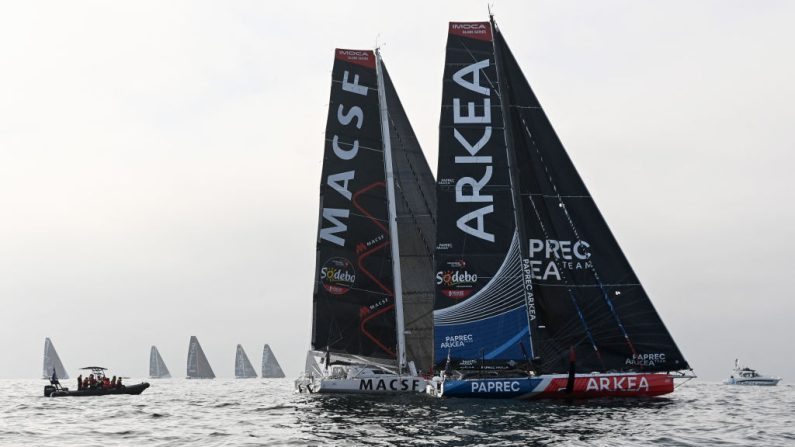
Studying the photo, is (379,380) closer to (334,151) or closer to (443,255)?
(443,255)

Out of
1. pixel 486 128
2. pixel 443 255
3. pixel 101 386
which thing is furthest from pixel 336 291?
pixel 101 386

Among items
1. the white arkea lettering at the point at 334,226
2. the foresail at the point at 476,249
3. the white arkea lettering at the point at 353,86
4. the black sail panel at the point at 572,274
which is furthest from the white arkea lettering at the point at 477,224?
the white arkea lettering at the point at 353,86

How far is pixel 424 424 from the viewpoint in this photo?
95.4 ft

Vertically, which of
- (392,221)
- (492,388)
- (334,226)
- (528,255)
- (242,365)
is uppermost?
(392,221)

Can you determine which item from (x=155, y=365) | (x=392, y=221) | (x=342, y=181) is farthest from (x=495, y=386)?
(x=155, y=365)

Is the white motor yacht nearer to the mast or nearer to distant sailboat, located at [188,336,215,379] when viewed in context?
the mast

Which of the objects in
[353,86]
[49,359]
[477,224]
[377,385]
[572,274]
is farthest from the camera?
[49,359]

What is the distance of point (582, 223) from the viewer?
39000 mm

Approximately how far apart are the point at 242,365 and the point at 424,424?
414 ft

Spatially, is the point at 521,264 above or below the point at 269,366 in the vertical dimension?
above

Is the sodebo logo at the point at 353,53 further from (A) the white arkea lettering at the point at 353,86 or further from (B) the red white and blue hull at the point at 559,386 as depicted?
(B) the red white and blue hull at the point at 559,386

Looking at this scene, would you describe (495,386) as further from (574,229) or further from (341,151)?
(341,151)

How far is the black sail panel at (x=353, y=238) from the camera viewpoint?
45844mm

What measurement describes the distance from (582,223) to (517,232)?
9.38 feet
